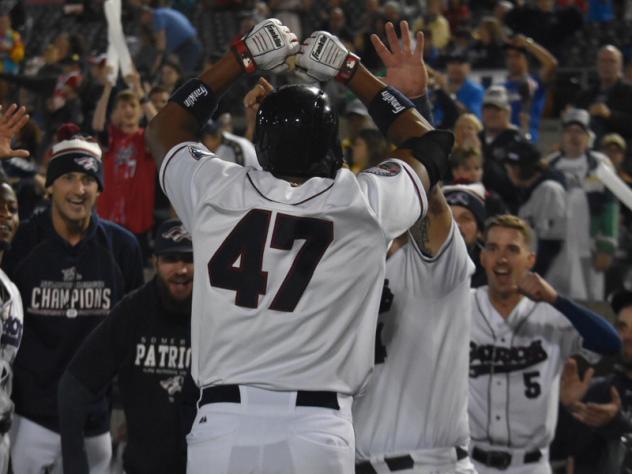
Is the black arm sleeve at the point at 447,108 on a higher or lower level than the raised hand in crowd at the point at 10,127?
higher

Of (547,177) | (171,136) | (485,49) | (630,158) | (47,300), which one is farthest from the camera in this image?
(485,49)

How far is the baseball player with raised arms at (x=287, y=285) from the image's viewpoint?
3.38 meters

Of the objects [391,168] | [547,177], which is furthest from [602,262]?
[391,168]

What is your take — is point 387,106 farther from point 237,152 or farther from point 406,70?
point 237,152

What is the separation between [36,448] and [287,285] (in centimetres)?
304

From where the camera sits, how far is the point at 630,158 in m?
9.90

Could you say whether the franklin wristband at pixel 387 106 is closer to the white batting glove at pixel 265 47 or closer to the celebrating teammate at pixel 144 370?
the white batting glove at pixel 265 47

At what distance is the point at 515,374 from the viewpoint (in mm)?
5836

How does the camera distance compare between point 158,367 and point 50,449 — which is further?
point 50,449

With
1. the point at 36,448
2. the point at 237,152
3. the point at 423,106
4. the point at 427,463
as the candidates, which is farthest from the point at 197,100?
the point at 237,152

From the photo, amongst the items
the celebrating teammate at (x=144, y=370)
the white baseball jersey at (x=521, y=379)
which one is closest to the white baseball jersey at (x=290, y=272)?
the celebrating teammate at (x=144, y=370)

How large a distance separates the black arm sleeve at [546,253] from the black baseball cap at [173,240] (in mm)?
4195

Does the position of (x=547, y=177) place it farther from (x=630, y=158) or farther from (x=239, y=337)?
(x=239, y=337)

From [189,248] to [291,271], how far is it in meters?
1.99
